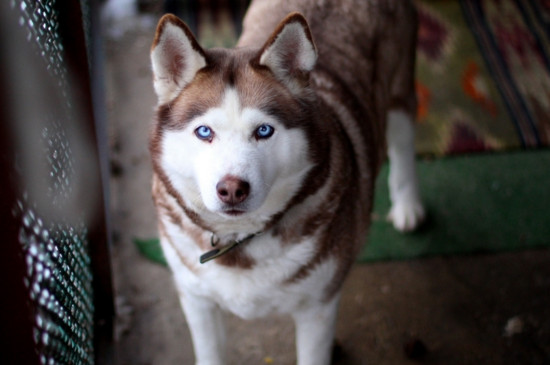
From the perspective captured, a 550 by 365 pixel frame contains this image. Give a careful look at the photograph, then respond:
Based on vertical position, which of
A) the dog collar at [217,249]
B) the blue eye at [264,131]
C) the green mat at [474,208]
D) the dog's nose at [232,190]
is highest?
the blue eye at [264,131]

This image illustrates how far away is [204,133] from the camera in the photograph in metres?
1.76

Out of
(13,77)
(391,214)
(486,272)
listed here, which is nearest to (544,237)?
(486,272)

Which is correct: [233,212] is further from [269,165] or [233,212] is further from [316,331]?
[316,331]

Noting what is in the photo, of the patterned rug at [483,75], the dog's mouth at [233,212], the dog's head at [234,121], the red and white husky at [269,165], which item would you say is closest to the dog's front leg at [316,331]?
the red and white husky at [269,165]

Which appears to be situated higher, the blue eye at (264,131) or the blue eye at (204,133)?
the blue eye at (204,133)

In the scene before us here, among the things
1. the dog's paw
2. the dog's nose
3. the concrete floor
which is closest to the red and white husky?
the dog's nose

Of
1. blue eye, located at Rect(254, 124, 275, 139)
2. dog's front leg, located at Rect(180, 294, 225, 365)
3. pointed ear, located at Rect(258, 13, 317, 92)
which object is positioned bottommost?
dog's front leg, located at Rect(180, 294, 225, 365)

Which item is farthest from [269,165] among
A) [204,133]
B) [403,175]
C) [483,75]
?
[483,75]

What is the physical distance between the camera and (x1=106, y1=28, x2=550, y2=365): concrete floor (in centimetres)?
265

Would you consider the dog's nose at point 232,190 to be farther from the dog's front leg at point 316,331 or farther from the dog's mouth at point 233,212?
the dog's front leg at point 316,331

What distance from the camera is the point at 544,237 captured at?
125 inches

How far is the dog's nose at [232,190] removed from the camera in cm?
166

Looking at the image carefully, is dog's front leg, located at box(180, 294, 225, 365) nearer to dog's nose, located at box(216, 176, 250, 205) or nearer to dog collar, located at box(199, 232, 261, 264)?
dog collar, located at box(199, 232, 261, 264)

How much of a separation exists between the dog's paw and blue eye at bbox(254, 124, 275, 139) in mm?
1622
